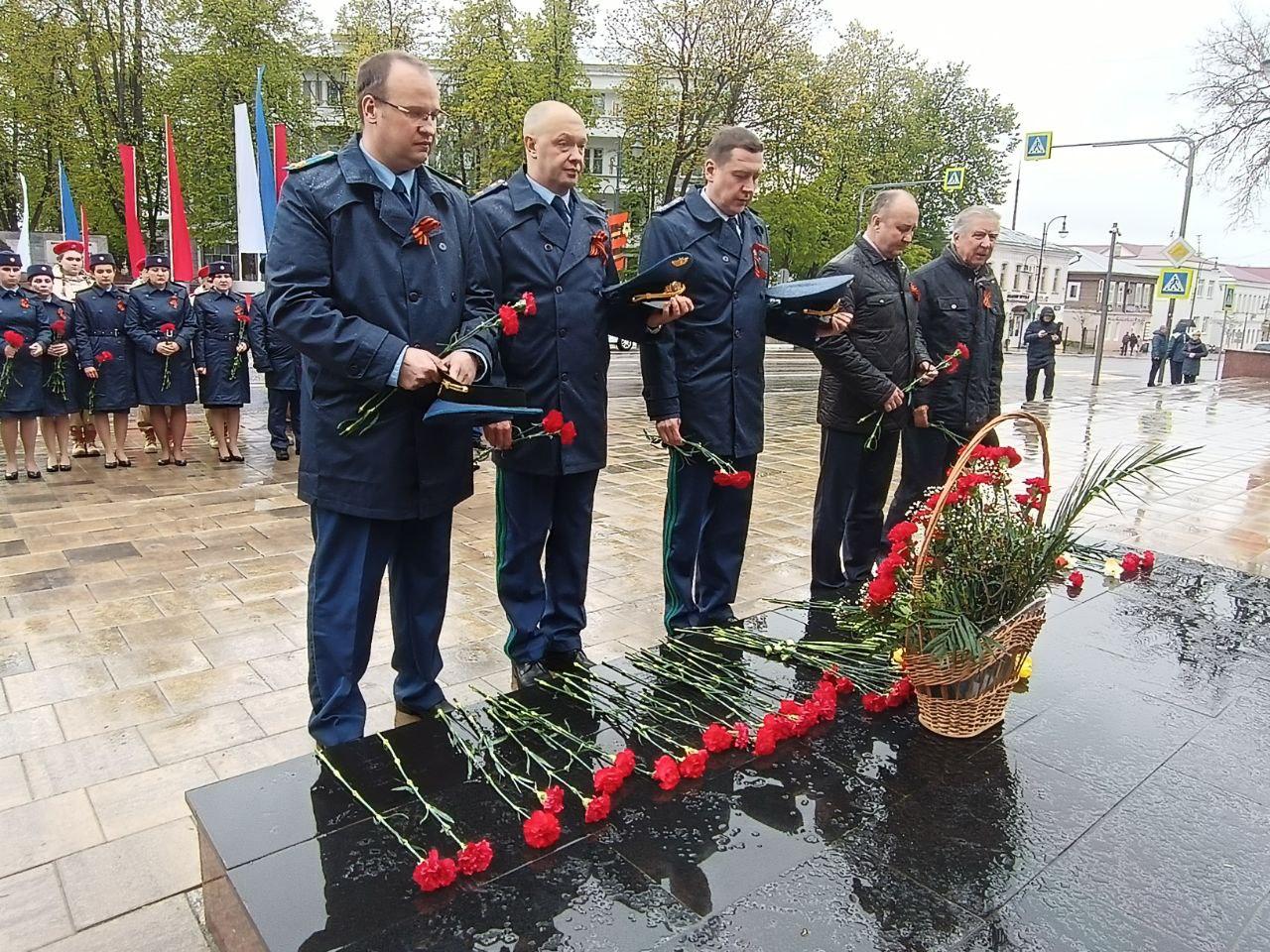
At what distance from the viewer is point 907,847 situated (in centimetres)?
214

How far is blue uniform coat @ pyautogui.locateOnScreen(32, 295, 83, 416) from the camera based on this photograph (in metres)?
7.65

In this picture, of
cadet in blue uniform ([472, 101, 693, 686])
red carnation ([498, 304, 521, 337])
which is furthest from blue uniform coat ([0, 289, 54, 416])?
red carnation ([498, 304, 521, 337])

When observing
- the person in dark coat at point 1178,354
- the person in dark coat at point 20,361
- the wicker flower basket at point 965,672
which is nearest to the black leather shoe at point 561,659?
the wicker flower basket at point 965,672

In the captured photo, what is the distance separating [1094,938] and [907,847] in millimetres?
418

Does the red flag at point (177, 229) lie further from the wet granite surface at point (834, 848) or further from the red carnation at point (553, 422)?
the wet granite surface at point (834, 848)

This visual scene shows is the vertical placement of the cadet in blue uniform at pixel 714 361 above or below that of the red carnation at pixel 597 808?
above

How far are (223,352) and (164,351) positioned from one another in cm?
56

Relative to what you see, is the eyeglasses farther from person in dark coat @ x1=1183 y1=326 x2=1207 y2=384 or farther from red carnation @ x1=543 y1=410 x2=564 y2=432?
person in dark coat @ x1=1183 y1=326 x2=1207 y2=384

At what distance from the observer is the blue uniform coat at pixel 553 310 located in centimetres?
317

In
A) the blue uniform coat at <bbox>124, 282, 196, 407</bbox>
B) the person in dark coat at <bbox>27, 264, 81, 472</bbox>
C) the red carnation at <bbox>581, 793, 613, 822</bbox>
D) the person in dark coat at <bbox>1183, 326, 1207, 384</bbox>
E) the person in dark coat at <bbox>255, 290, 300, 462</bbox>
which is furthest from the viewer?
the person in dark coat at <bbox>1183, 326, 1207, 384</bbox>

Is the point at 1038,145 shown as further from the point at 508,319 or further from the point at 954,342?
the point at 508,319

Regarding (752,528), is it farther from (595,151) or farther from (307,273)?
(595,151)

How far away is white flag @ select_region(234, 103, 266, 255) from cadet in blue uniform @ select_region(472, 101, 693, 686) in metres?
6.54

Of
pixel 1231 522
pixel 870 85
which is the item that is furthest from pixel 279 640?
pixel 870 85
